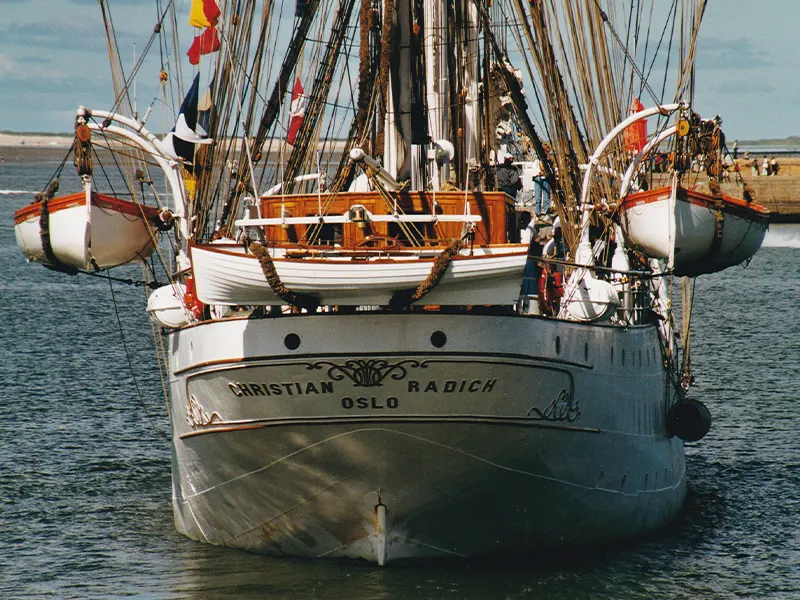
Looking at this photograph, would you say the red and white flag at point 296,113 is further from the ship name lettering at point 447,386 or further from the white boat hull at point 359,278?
the white boat hull at point 359,278

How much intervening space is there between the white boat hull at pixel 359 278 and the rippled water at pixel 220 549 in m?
4.80

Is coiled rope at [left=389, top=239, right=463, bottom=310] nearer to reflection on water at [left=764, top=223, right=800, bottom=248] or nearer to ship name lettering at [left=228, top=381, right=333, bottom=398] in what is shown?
ship name lettering at [left=228, top=381, right=333, bottom=398]

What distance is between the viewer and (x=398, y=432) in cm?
2183

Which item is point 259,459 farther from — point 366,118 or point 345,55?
point 345,55

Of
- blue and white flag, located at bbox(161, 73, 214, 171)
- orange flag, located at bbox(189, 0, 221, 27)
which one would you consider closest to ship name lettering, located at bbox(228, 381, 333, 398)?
blue and white flag, located at bbox(161, 73, 214, 171)

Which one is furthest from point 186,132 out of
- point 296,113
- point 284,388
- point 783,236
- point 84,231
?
point 783,236

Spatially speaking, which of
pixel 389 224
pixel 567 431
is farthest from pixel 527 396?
pixel 389 224

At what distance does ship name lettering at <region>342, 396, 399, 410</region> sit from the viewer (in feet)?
70.7

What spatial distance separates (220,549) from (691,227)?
915 cm

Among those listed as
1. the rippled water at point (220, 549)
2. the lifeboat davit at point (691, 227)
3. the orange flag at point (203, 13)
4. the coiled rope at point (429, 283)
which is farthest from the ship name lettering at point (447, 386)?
the orange flag at point (203, 13)

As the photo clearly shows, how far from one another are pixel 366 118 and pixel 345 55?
5426 millimetres

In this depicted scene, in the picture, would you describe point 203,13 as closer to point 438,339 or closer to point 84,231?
point 84,231

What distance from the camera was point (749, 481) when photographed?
3209cm

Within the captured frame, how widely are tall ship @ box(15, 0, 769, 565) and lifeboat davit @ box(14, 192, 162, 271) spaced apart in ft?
0.13
